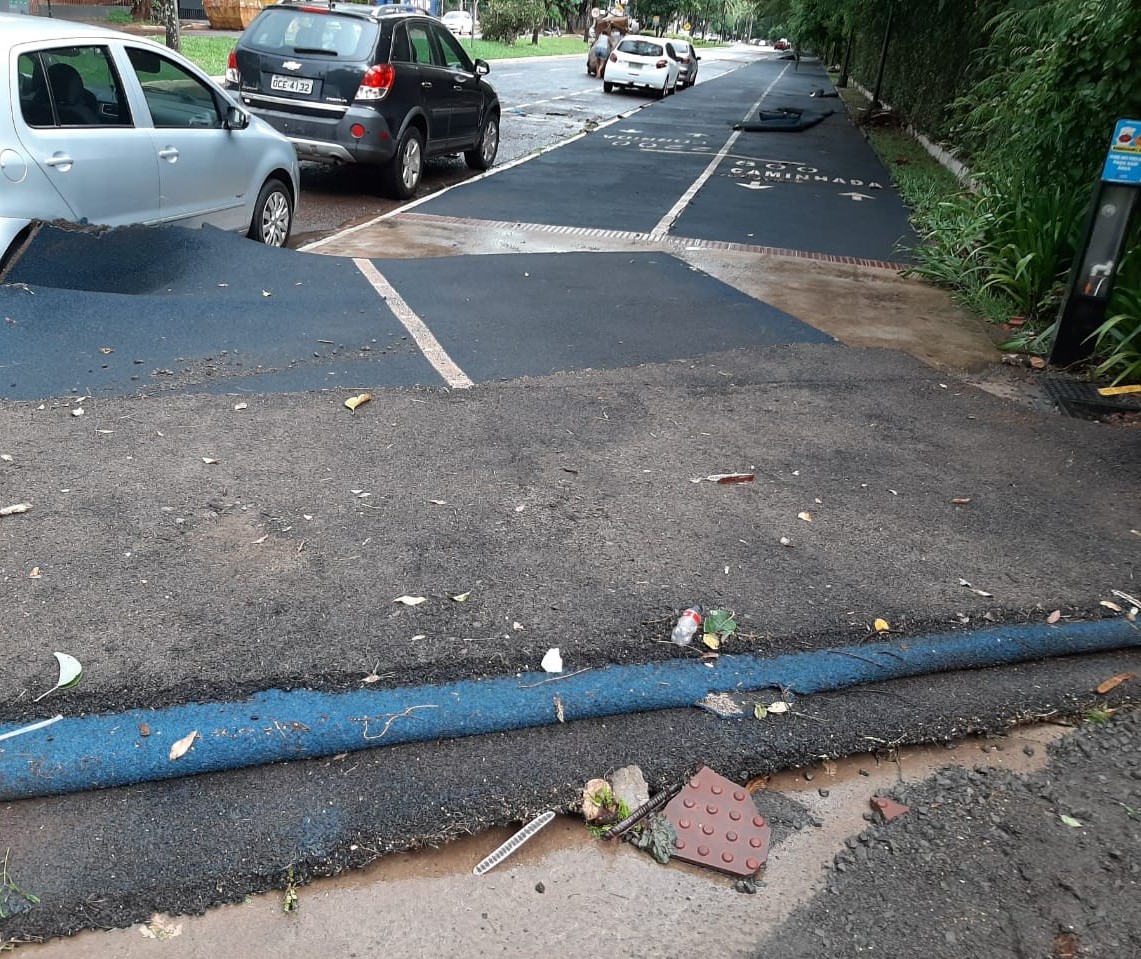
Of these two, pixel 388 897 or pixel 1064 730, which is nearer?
pixel 388 897

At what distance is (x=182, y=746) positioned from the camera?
2.98 meters

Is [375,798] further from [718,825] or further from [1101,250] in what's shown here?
[1101,250]

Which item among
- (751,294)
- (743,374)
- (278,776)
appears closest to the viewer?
(278,776)

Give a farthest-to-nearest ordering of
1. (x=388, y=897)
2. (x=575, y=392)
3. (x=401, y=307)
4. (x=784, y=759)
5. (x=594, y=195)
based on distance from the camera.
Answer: (x=594, y=195)
(x=401, y=307)
(x=575, y=392)
(x=784, y=759)
(x=388, y=897)

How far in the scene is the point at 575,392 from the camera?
6051 millimetres

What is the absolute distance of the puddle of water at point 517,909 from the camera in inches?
97.0

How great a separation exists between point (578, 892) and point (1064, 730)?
1840 millimetres

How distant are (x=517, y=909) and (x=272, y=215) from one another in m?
7.43

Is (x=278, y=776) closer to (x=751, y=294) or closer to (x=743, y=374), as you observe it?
(x=743, y=374)

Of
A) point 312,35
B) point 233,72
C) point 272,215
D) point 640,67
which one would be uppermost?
point 312,35

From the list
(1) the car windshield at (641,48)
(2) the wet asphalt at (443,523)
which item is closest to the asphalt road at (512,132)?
(1) the car windshield at (641,48)

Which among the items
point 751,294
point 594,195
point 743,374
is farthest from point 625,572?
point 594,195

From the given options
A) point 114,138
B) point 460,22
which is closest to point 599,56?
point 460,22

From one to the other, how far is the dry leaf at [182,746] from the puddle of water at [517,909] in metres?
0.56
